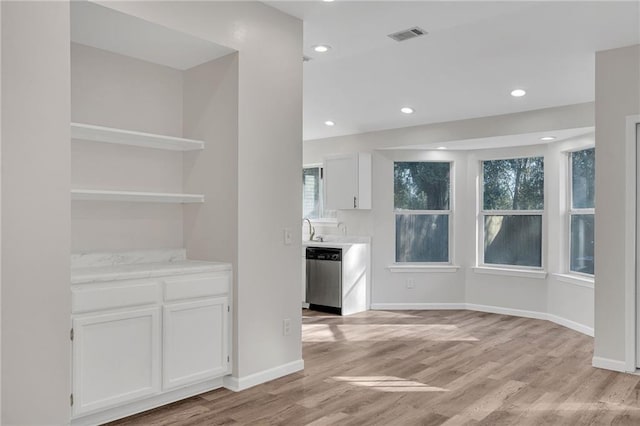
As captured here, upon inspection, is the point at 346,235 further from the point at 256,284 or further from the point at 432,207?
the point at 256,284

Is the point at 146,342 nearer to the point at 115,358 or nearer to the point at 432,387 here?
the point at 115,358

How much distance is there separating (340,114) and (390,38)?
2220 mm

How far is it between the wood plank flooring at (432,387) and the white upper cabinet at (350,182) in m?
1.98

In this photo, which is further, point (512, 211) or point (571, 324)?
point (512, 211)

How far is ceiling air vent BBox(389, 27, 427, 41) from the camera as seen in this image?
3852mm

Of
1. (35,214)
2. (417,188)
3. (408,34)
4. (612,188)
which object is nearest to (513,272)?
(417,188)

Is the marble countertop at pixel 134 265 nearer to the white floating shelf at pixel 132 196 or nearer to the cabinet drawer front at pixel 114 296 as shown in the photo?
the cabinet drawer front at pixel 114 296

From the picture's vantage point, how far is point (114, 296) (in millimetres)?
2877

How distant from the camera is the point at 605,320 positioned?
4.06 meters

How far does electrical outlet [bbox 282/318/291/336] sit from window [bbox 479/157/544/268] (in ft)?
12.5

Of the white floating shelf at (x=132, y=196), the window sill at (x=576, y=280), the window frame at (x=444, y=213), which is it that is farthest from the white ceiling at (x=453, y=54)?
the window sill at (x=576, y=280)

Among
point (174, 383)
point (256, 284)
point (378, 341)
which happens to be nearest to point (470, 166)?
point (378, 341)

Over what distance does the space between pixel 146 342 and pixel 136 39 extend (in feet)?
6.21

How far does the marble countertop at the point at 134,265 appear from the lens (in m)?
2.89
